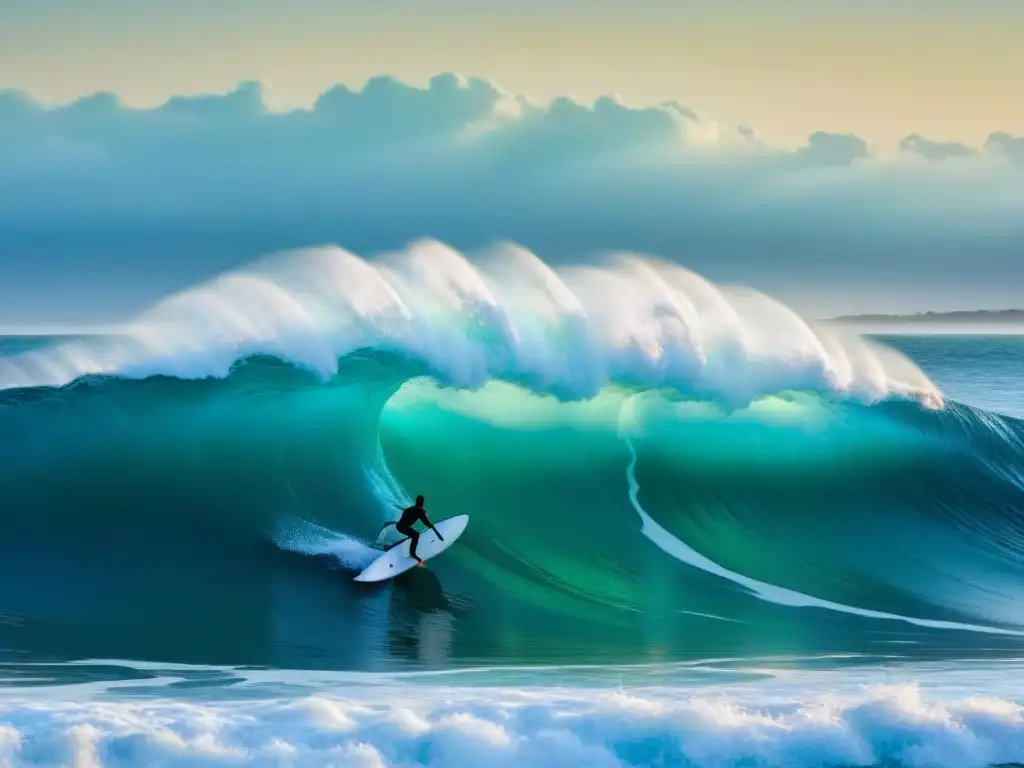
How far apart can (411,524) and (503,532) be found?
1.58 meters

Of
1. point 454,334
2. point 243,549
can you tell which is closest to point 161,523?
point 243,549

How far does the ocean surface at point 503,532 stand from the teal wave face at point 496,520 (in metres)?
0.04

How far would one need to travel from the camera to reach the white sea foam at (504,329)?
43.3 ft

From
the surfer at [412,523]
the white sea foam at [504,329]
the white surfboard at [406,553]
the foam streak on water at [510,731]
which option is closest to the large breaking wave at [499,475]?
the white sea foam at [504,329]

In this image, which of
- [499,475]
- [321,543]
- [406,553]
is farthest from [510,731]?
[499,475]

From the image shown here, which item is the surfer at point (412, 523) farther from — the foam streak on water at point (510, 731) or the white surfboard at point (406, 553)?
the foam streak on water at point (510, 731)

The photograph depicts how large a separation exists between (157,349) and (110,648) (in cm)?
544

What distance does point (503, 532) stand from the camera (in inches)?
448

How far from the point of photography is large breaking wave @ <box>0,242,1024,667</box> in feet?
30.4

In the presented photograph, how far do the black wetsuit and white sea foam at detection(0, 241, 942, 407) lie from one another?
3345mm

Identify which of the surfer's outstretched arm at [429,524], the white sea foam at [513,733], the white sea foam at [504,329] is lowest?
the white sea foam at [513,733]

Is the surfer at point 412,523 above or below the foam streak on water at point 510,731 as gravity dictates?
above

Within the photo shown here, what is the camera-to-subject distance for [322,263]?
14.0 meters

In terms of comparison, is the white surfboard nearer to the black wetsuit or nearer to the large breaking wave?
the black wetsuit
